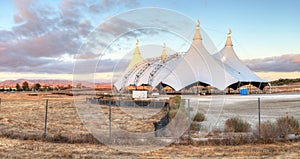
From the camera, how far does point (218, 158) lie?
7008 millimetres

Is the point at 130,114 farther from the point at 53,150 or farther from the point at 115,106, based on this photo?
the point at 53,150

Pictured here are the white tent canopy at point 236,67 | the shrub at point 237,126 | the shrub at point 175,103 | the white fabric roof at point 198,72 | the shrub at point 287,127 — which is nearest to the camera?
the shrub at point 287,127

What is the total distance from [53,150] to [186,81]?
1450 inches

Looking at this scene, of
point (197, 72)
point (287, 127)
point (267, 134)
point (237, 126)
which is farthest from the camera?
point (197, 72)

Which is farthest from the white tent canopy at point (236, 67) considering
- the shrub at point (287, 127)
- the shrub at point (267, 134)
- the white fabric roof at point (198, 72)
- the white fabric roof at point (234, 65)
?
the shrub at point (267, 134)

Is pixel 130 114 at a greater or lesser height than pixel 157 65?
lesser

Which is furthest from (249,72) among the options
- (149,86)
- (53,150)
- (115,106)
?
(53,150)

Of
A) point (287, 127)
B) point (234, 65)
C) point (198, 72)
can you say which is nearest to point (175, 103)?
point (287, 127)

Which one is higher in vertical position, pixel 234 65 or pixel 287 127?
pixel 234 65

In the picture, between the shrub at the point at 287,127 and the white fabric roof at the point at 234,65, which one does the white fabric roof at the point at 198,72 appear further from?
the shrub at the point at 287,127

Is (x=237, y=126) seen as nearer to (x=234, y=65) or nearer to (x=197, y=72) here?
(x=197, y=72)

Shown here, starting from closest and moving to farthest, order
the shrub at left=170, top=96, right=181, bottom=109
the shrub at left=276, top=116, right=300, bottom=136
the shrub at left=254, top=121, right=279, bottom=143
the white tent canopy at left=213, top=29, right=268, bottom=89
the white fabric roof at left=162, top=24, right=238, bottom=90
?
the shrub at left=254, top=121, right=279, bottom=143
the shrub at left=276, top=116, right=300, bottom=136
the shrub at left=170, top=96, right=181, bottom=109
the white fabric roof at left=162, top=24, right=238, bottom=90
the white tent canopy at left=213, top=29, right=268, bottom=89

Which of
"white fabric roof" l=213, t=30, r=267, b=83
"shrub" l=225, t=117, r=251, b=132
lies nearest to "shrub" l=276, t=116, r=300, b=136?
"shrub" l=225, t=117, r=251, b=132

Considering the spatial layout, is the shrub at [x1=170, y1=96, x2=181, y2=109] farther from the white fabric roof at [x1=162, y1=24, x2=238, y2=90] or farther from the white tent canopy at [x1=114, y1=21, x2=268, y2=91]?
the white fabric roof at [x1=162, y1=24, x2=238, y2=90]
